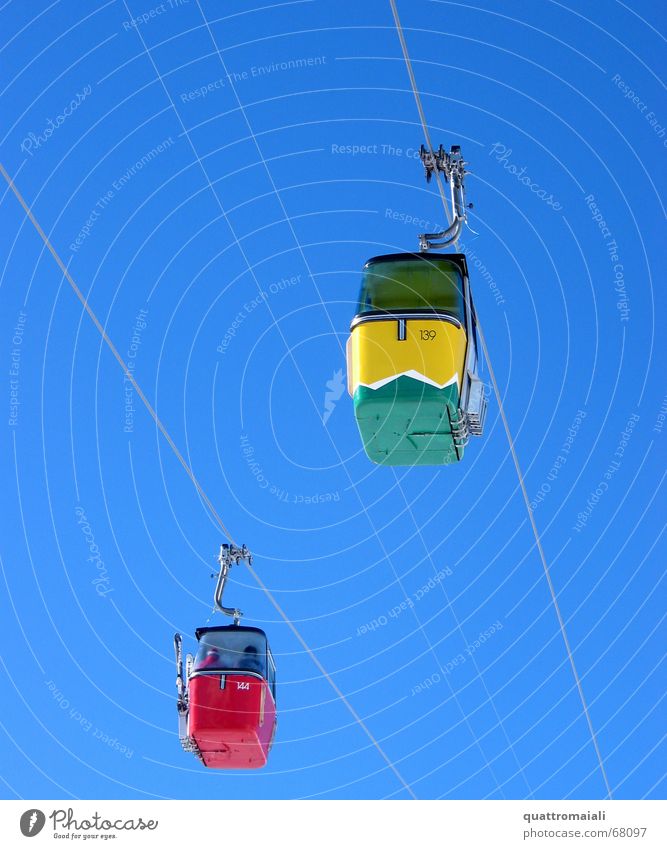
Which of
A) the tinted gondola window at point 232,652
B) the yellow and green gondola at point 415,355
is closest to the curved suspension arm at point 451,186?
the yellow and green gondola at point 415,355

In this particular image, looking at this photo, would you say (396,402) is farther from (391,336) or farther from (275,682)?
(275,682)

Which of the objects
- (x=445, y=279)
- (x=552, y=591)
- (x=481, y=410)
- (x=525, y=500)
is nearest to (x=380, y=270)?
(x=445, y=279)

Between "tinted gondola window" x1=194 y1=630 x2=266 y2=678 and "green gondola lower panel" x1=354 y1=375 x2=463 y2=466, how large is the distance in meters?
5.17

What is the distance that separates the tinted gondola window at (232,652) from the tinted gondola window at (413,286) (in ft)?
23.5

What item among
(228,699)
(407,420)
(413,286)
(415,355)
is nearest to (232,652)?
(228,699)

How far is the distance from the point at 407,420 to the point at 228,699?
6.46 metres

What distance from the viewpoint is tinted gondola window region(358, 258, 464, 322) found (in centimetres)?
1855

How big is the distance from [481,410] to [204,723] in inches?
273

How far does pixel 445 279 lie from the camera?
61.7 ft

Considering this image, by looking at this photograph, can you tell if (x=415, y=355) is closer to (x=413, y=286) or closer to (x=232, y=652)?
(x=413, y=286)

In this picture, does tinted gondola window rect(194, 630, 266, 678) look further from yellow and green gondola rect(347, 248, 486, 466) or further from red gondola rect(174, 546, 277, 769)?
yellow and green gondola rect(347, 248, 486, 466)

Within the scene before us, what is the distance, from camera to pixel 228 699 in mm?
22938

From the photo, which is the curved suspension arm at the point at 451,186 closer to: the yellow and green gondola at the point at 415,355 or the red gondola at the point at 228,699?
the yellow and green gondola at the point at 415,355

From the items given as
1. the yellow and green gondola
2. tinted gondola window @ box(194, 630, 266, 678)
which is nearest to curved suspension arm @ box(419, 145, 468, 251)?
the yellow and green gondola
